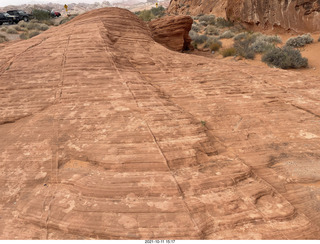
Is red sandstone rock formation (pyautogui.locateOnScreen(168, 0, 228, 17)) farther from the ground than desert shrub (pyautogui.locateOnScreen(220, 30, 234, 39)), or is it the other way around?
red sandstone rock formation (pyautogui.locateOnScreen(168, 0, 228, 17))

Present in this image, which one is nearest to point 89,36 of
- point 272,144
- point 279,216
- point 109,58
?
point 109,58

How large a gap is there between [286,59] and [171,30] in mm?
5572

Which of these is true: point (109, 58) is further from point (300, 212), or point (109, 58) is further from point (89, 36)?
point (300, 212)

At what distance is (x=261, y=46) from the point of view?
468 inches

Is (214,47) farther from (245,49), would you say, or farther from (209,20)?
(209,20)

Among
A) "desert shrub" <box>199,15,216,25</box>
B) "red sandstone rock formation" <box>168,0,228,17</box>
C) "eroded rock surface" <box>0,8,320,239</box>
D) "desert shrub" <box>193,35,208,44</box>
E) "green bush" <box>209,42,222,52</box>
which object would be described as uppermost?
"red sandstone rock formation" <box>168,0,228,17</box>

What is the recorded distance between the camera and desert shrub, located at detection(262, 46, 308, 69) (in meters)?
9.38

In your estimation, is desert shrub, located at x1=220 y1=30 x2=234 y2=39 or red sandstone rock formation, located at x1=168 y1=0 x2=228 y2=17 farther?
red sandstone rock formation, located at x1=168 y1=0 x2=228 y2=17

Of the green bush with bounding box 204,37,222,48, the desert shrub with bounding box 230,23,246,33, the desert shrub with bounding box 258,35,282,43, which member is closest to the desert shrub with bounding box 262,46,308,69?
the desert shrub with bounding box 258,35,282,43

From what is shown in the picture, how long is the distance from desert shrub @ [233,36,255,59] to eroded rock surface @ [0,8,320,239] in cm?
626

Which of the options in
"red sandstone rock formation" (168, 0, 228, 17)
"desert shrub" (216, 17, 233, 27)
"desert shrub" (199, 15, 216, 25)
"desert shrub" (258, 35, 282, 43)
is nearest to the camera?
"desert shrub" (258, 35, 282, 43)

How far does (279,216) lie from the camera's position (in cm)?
229

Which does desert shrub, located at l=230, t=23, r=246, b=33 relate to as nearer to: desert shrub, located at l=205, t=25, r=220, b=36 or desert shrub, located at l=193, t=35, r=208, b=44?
desert shrub, located at l=205, t=25, r=220, b=36

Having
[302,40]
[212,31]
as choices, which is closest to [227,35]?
[212,31]
